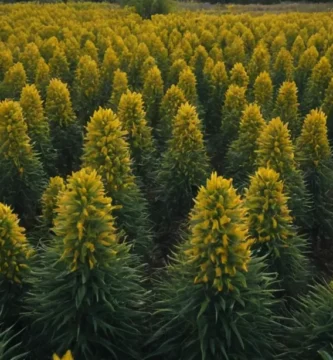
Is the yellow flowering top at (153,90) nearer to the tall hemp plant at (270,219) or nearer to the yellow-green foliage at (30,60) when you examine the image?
the yellow-green foliage at (30,60)

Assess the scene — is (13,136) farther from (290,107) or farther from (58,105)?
(290,107)

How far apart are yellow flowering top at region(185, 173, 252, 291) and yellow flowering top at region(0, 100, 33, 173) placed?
10.4 ft

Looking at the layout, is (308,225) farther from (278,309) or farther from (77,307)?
(77,307)

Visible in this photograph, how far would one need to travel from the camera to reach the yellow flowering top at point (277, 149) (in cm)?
579

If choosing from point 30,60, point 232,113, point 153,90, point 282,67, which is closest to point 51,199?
point 232,113

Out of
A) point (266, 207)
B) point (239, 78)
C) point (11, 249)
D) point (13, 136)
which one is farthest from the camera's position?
point (239, 78)

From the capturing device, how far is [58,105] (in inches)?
317

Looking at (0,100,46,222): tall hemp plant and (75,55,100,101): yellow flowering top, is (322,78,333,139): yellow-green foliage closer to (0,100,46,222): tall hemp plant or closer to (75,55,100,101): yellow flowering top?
(75,55,100,101): yellow flowering top

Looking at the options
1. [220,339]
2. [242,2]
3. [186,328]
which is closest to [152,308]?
[186,328]

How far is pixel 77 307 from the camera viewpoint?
12.4 ft

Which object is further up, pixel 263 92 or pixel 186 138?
pixel 186 138

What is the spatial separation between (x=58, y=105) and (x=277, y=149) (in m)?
3.74

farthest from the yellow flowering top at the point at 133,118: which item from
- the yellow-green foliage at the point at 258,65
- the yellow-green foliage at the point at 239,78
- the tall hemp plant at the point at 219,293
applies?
the yellow-green foliage at the point at 258,65

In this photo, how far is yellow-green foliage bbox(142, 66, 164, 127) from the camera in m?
9.09
